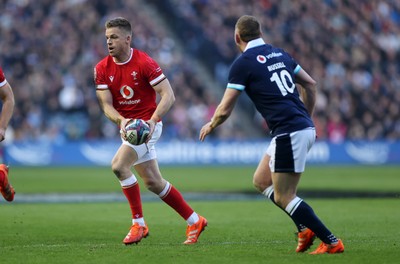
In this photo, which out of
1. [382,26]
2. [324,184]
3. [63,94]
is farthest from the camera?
[382,26]

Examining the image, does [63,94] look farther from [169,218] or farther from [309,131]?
[309,131]

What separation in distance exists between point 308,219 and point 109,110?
2884 millimetres

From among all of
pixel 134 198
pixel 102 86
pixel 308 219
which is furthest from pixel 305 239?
pixel 102 86

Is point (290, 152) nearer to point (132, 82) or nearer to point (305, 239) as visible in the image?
point (305, 239)

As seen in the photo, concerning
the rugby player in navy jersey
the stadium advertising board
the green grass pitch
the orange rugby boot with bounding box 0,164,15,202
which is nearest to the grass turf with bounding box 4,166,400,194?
the green grass pitch

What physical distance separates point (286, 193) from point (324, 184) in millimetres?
13548

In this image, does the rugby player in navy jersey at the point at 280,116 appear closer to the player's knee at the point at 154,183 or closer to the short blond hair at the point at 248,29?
the short blond hair at the point at 248,29

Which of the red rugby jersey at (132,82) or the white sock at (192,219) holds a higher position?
the red rugby jersey at (132,82)

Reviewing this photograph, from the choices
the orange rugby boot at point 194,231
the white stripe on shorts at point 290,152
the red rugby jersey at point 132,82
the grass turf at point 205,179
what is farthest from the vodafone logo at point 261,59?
the grass turf at point 205,179

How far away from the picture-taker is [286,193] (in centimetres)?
862

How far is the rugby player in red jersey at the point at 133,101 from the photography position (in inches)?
396

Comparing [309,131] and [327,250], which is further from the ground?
[309,131]

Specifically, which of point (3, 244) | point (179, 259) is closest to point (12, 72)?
point (3, 244)

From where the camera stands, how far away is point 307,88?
30.3ft
